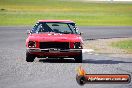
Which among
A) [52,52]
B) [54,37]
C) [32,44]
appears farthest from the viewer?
[54,37]

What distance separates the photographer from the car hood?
1831 centimetres

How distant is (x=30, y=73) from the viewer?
15.6 metres

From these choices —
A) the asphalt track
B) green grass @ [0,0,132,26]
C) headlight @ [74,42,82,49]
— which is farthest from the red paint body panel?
green grass @ [0,0,132,26]

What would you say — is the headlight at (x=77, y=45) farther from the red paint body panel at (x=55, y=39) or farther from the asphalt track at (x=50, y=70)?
the asphalt track at (x=50, y=70)

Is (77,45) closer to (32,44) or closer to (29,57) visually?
(32,44)

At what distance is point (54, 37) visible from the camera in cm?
1858

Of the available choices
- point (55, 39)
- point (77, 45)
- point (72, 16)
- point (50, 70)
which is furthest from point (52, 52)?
point (72, 16)

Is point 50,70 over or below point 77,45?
below

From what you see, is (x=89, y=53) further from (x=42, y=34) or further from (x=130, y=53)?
(x=42, y=34)

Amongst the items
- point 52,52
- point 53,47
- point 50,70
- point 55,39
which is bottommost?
point 50,70

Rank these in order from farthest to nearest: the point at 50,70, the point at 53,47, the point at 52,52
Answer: the point at 53,47, the point at 52,52, the point at 50,70

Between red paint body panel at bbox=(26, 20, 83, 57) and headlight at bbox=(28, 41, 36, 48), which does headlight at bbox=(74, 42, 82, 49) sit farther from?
headlight at bbox=(28, 41, 36, 48)

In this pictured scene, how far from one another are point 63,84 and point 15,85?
45.7 inches

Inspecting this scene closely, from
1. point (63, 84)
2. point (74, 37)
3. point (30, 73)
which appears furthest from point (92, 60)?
point (63, 84)
